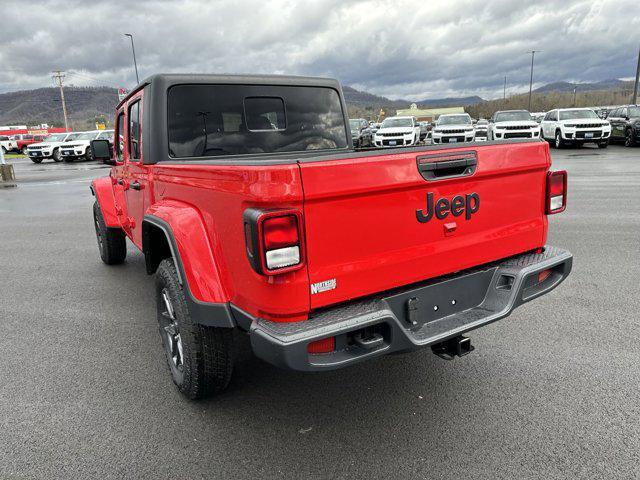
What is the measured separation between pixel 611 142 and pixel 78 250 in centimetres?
2486

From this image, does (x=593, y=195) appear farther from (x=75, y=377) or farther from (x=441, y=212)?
(x=75, y=377)

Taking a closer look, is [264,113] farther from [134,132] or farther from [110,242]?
[110,242]

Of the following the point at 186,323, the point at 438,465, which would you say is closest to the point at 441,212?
the point at 438,465

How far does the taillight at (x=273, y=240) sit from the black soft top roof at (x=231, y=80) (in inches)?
72.8

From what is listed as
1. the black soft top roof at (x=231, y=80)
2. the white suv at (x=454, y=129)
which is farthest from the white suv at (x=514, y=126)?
the black soft top roof at (x=231, y=80)

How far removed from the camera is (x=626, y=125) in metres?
20.6

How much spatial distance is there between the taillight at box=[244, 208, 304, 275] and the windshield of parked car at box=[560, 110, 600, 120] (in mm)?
22179

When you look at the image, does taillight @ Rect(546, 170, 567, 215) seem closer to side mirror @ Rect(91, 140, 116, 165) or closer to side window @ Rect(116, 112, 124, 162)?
side window @ Rect(116, 112, 124, 162)

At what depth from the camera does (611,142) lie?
23672 millimetres

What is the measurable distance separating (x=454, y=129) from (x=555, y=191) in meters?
19.8

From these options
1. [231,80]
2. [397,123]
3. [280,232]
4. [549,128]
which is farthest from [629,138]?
[280,232]

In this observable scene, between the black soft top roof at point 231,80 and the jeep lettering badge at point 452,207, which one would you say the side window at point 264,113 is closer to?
the black soft top roof at point 231,80

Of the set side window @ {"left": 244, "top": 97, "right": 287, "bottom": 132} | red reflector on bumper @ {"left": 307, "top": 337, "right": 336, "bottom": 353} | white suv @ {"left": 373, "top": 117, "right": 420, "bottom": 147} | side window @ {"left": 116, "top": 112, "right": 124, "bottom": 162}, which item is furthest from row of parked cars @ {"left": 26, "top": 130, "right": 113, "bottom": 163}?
red reflector on bumper @ {"left": 307, "top": 337, "right": 336, "bottom": 353}

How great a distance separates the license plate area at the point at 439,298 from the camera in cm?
240
